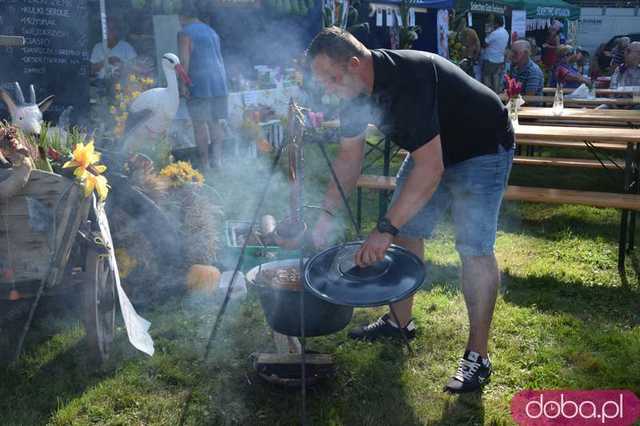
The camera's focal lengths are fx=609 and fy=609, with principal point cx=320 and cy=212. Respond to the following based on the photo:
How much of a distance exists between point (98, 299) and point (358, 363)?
1.43 meters

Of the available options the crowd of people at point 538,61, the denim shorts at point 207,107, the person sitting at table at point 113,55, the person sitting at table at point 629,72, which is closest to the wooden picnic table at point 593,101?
the person sitting at table at point 629,72

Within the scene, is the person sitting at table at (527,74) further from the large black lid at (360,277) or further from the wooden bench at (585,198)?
the large black lid at (360,277)

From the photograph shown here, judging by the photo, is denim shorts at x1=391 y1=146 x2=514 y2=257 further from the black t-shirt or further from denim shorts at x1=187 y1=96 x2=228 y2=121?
denim shorts at x1=187 y1=96 x2=228 y2=121

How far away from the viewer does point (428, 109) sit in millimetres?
2529

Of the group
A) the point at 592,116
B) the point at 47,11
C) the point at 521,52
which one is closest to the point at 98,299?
the point at 47,11

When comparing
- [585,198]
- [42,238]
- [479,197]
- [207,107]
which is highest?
[479,197]

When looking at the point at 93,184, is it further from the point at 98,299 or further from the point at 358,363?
the point at 358,363

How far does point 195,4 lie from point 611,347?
6216mm

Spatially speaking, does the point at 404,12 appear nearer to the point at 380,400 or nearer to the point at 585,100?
the point at 585,100

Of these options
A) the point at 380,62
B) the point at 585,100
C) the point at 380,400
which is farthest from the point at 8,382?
the point at 585,100

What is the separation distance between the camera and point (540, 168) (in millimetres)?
8141

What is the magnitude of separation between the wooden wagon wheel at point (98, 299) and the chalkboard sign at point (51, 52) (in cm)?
320
